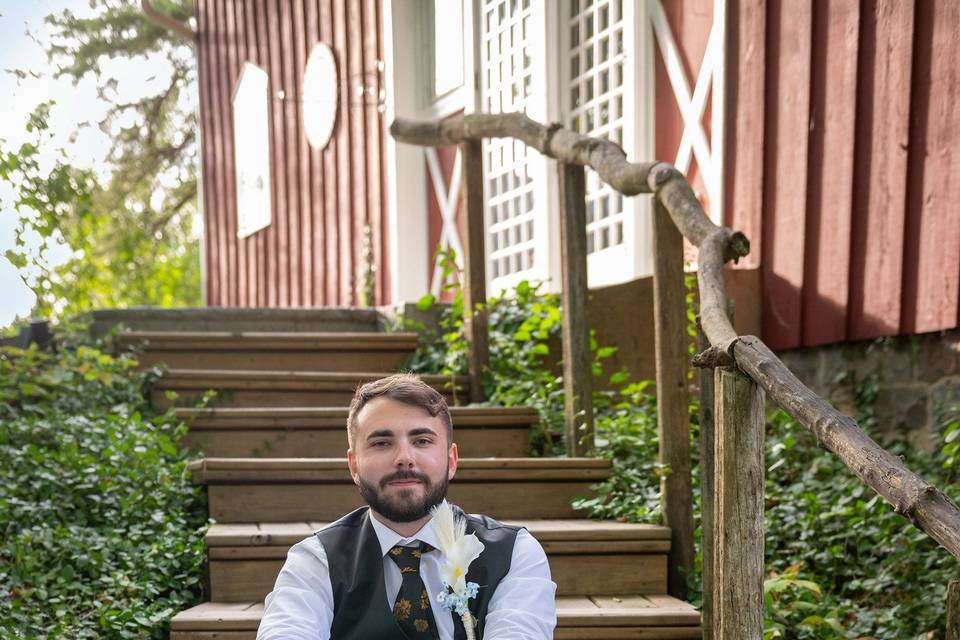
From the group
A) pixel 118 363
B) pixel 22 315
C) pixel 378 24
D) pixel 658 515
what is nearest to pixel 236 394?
pixel 118 363

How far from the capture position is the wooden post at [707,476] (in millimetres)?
2941

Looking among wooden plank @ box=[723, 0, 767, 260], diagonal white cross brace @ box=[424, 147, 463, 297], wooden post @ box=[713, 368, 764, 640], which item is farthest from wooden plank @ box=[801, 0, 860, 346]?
diagonal white cross brace @ box=[424, 147, 463, 297]

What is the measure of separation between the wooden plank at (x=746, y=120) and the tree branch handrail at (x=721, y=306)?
3.69 feet

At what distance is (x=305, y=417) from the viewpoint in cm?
430

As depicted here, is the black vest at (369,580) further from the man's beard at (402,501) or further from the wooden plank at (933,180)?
the wooden plank at (933,180)

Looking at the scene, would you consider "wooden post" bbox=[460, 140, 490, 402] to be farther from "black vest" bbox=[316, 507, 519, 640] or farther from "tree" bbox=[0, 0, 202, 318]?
"tree" bbox=[0, 0, 202, 318]

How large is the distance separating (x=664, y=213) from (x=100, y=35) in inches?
431

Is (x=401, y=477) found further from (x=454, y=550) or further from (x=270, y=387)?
(x=270, y=387)

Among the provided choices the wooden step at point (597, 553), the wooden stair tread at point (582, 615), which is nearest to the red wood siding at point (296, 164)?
the wooden step at point (597, 553)

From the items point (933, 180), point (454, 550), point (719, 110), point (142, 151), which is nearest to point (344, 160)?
point (719, 110)

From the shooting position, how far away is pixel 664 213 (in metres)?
3.53

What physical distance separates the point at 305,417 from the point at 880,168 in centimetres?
235

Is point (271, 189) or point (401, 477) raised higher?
point (271, 189)

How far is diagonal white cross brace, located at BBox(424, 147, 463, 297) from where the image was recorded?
7.76m
